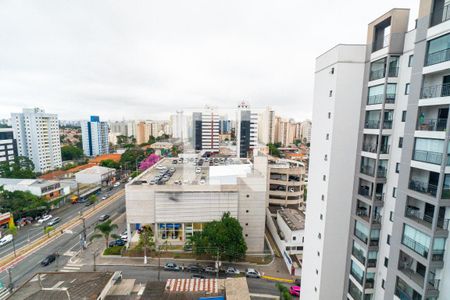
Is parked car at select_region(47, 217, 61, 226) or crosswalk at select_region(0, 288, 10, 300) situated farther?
parked car at select_region(47, 217, 61, 226)

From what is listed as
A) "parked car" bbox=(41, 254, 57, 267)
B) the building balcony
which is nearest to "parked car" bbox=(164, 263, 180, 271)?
"parked car" bbox=(41, 254, 57, 267)

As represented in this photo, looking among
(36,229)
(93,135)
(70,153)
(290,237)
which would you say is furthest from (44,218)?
(93,135)

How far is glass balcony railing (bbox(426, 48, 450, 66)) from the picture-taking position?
8047 millimetres

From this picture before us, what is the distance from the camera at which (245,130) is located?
74188 millimetres

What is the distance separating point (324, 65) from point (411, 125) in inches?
237

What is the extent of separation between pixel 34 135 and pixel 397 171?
84422 mm

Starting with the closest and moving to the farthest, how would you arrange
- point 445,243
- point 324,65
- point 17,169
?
point 445,243 → point 324,65 → point 17,169

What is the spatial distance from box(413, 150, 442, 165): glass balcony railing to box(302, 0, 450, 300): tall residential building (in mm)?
32

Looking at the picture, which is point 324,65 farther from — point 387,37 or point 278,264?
point 278,264

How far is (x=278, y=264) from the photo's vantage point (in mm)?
26094

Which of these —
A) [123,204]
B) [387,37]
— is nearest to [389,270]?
[387,37]

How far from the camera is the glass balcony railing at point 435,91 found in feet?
27.1

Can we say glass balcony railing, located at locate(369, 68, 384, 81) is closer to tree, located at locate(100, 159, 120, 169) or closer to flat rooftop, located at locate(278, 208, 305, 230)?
flat rooftop, located at locate(278, 208, 305, 230)

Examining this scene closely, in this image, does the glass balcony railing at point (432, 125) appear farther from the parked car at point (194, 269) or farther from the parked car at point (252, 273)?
the parked car at point (194, 269)
